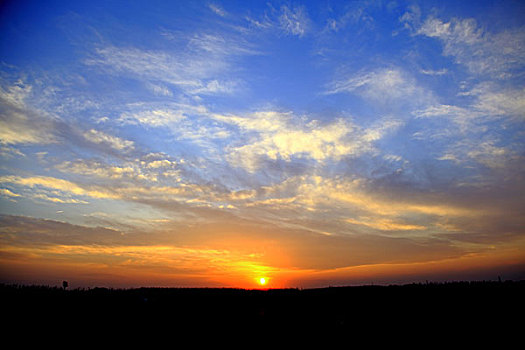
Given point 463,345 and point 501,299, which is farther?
point 501,299

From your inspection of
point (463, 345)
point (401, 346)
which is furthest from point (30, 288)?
point (463, 345)

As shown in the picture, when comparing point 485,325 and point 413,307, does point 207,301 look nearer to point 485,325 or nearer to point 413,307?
point 413,307

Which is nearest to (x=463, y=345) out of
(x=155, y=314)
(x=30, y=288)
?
(x=155, y=314)

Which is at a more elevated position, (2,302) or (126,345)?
(2,302)

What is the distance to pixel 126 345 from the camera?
61.6 feet

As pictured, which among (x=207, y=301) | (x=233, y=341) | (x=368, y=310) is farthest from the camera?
(x=207, y=301)

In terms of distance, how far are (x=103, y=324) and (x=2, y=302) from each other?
969cm

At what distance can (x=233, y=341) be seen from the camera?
19984mm

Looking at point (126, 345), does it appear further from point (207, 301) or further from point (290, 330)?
point (207, 301)

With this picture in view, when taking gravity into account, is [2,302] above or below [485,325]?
above

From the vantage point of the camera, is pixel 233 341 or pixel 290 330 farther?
pixel 290 330

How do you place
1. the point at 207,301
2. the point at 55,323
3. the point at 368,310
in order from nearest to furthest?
the point at 55,323, the point at 368,310, the point at 207,301

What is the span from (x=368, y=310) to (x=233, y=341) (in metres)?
14.1

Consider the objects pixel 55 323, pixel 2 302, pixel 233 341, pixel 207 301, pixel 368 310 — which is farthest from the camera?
pixel 207 301
